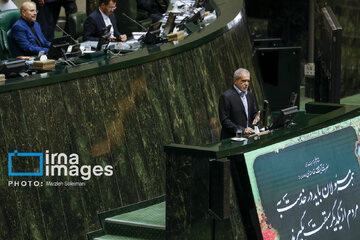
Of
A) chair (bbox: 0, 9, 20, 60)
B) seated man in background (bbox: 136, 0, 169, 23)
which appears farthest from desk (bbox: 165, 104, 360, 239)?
seated man in background (bbox: 136, 0, 169, 23)

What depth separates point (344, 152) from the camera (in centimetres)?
744

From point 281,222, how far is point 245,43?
5.21m

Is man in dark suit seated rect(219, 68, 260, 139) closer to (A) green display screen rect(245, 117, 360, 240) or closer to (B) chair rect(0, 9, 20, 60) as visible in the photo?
(A) green display screen rect(245, 117, 360, 240)

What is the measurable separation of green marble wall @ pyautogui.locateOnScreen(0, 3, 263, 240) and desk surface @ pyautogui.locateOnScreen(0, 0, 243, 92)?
0.18 feet

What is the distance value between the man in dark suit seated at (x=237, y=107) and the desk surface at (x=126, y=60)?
0.83 metres

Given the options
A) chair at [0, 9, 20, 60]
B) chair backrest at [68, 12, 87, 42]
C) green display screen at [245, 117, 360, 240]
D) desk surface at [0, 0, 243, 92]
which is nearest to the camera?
green display screen at [245, 117, 360, 240]

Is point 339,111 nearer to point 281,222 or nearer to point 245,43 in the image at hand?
point 281,222

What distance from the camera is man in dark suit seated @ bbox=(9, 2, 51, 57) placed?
11406 mm

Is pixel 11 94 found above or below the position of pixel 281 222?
above

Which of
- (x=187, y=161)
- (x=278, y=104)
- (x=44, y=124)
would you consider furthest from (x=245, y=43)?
(x=187, y=161)

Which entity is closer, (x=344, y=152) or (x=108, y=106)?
(x=344, y=152)

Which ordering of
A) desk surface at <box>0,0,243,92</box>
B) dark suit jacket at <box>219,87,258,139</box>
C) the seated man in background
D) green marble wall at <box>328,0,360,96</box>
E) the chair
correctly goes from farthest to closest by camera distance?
the seated man in background, green marble wall at <box>328,0,360,96</box>, the chair, dark suit jacket at <box>219,87,258,139</box>, desk surface at <box>0,0,243,92</box>

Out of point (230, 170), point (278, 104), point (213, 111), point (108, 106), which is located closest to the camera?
point (230, 170)

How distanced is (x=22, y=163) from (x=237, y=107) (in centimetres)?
225
